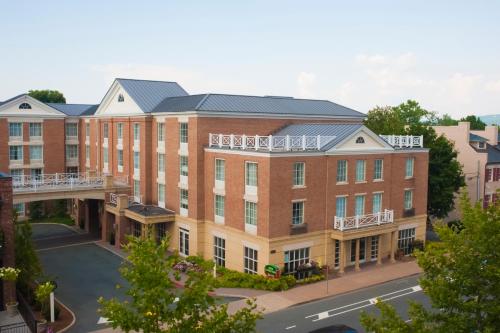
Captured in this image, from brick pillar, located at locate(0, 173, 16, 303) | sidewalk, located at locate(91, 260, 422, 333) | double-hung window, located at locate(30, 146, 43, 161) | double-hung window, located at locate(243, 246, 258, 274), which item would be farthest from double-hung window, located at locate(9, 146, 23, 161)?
sidewalk, located at locate(91, 260, 422, 333)

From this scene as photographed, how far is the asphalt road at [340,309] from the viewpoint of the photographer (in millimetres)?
25281

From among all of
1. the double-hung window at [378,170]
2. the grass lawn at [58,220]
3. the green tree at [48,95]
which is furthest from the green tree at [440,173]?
the green tree at [48,95]

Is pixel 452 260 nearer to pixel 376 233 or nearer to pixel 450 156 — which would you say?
pixel 376 233

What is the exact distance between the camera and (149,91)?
45375 mm

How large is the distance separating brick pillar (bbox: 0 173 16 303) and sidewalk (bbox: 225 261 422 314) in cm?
1123

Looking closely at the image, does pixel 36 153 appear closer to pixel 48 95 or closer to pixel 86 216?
pixel 86 216

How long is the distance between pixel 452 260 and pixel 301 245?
61.2ft

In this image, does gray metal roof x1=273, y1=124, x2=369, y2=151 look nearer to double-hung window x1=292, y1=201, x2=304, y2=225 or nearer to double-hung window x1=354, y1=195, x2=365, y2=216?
double-hung window x1=292, y1=201, x2=304, y2=225

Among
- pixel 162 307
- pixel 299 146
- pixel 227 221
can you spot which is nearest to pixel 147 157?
pixel 227 221

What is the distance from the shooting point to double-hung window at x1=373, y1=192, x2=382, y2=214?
36875mm

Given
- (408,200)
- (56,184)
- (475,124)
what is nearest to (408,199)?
(408,200)

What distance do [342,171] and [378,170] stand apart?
3.64 meters

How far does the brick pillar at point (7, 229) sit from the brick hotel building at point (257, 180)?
7.49 metres

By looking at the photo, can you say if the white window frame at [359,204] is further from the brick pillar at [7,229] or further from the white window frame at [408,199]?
the brick pillar at [7,229]
